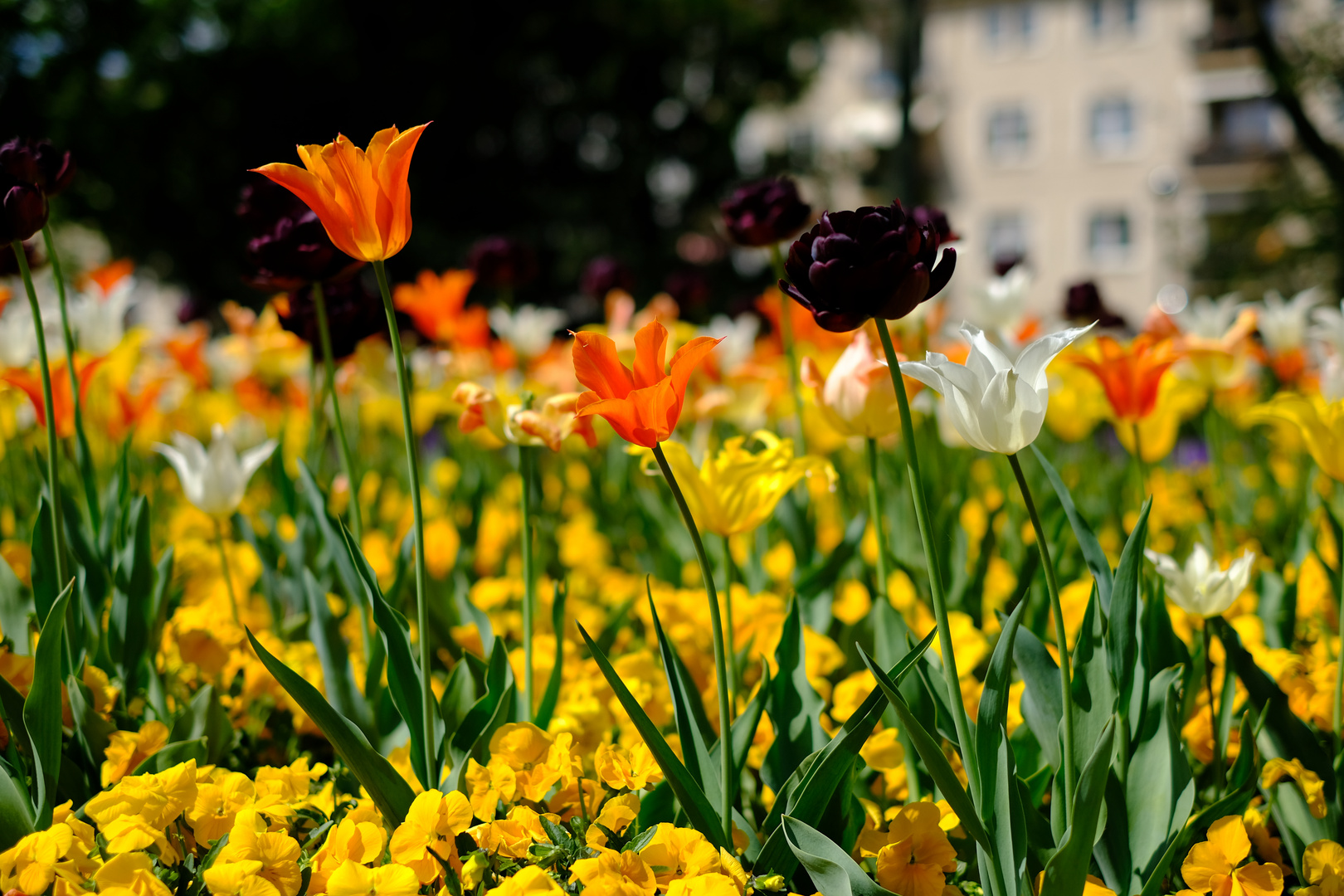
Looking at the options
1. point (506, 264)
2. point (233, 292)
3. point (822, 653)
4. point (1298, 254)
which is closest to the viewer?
point (822, 653)

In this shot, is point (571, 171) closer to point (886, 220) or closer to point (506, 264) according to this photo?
point (506, 264)

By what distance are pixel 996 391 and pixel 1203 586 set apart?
1.69 feet

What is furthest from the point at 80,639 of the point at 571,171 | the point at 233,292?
the point at 571,171

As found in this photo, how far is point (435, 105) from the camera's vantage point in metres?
14.0

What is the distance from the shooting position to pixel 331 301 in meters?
1.62

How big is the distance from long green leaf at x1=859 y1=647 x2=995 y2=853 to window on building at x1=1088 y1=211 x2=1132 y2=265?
26.2 m

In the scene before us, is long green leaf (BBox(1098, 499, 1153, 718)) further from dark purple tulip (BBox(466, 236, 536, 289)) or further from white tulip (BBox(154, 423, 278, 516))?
dark purple tulip (BBox(466, 236, 536, 289))

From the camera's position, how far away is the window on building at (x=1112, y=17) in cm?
2389

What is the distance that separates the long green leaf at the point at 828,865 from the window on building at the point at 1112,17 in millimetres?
27195

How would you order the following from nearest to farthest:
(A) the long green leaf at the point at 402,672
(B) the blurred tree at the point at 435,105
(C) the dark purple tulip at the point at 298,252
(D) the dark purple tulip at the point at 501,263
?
(A) the long green leaf at the point at 402,672
(C) the dark purple tulip at the point at 298,252
(D) the dark purple tulip at the point at 501,263
(B) the blurred tree at the point at 435,105

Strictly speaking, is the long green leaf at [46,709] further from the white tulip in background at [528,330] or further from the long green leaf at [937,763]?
the white tulip in background at [528,330]

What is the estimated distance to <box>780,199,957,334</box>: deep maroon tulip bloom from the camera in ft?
2.87

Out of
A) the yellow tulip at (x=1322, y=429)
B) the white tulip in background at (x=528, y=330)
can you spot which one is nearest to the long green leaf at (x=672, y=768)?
the yellow tulip at (x=1322, y=429)

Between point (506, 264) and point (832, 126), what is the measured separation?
24.2 metres
